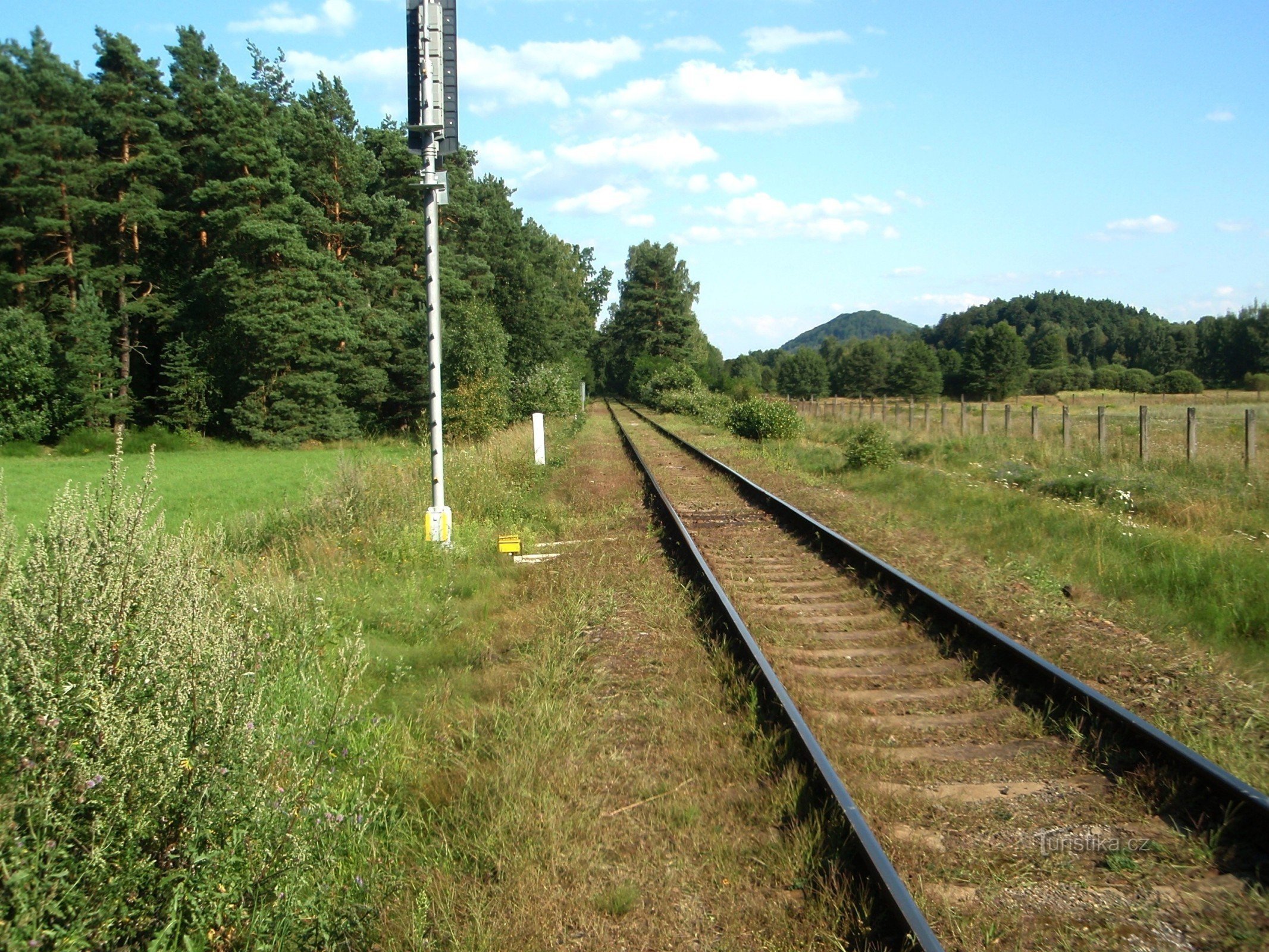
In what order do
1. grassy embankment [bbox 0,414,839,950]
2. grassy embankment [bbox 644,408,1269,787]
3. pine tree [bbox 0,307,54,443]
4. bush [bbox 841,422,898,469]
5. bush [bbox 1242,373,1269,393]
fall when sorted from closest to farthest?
grassy embankment [bbox 0,414,839,950]
grassy embankment [bbox 644,408,1269,787]
bush [bbox 841,422,898,469]
pine tree [bbox 0,307,54,443]
bush [bbox 1242,373,1269,393]

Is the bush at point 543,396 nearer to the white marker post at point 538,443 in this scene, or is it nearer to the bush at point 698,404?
the bush at point 698,404

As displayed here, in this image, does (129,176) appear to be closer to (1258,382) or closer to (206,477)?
(206,477)

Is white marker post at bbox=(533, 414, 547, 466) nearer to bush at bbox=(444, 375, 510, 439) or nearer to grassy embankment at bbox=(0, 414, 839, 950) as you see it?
bush at bbox=(444, 375, 510, 439)

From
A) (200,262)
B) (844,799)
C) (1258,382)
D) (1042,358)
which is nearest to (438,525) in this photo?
(844,799)

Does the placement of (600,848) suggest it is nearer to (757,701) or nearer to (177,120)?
(757,701)

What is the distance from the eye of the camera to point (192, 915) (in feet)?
9.43

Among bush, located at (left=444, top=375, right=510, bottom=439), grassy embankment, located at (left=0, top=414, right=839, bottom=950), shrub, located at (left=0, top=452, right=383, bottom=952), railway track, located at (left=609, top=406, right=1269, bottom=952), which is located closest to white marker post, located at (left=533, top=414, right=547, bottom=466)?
bush, located at (left=444, top=375, right=510, bottom=439)

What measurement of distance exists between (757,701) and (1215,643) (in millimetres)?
3714

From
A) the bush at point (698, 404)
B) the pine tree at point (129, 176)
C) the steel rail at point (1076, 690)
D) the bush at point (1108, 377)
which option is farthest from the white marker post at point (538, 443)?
the bush at point (1108, 377)

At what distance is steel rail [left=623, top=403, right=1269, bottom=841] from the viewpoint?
3.88 metres

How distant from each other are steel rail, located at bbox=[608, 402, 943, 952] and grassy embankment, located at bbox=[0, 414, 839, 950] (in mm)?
219

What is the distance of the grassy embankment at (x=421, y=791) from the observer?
2.85 m

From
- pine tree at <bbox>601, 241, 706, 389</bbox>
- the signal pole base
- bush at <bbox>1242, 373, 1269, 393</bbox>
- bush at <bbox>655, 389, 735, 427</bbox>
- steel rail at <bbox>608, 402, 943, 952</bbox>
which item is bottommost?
steel rail at <bbox>608, 402, 943, 952</bbox>

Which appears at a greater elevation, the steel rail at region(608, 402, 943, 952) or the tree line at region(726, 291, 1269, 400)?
the tree line at region(726, 291, 1269, 400)
